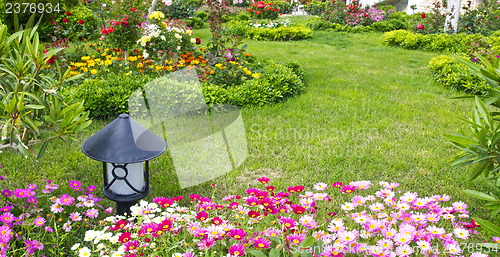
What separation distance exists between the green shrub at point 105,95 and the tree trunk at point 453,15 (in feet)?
30.6

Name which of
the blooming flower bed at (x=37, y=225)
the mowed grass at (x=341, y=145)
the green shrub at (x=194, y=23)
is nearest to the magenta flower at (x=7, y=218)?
the blooming flower bed at (x=37, y=225)

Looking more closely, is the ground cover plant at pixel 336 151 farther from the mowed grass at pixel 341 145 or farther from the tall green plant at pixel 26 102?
the tall green plant at pixel 26 102

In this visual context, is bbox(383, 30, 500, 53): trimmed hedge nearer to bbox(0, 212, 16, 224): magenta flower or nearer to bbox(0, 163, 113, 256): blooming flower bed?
bbox(0, 163, 113, 256): blooming flower bed

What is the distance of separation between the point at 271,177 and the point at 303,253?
5.76 feet

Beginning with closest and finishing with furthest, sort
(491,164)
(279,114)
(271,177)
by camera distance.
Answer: (491,164) → (271,177) → (279,114)

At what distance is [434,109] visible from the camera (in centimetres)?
518

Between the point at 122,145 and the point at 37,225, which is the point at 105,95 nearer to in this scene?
the point at 122,145

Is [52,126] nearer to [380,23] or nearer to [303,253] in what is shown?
[303,253]

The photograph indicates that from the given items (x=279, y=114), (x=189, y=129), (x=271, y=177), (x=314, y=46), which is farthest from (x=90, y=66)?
(x=314, y=46)

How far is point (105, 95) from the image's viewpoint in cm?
450

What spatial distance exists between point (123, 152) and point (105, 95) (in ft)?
7.82

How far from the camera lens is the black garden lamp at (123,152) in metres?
2.38

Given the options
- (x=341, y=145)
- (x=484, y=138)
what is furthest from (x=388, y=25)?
(x=484, y=138)

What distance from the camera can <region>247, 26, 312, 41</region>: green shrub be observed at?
11.0 metres
